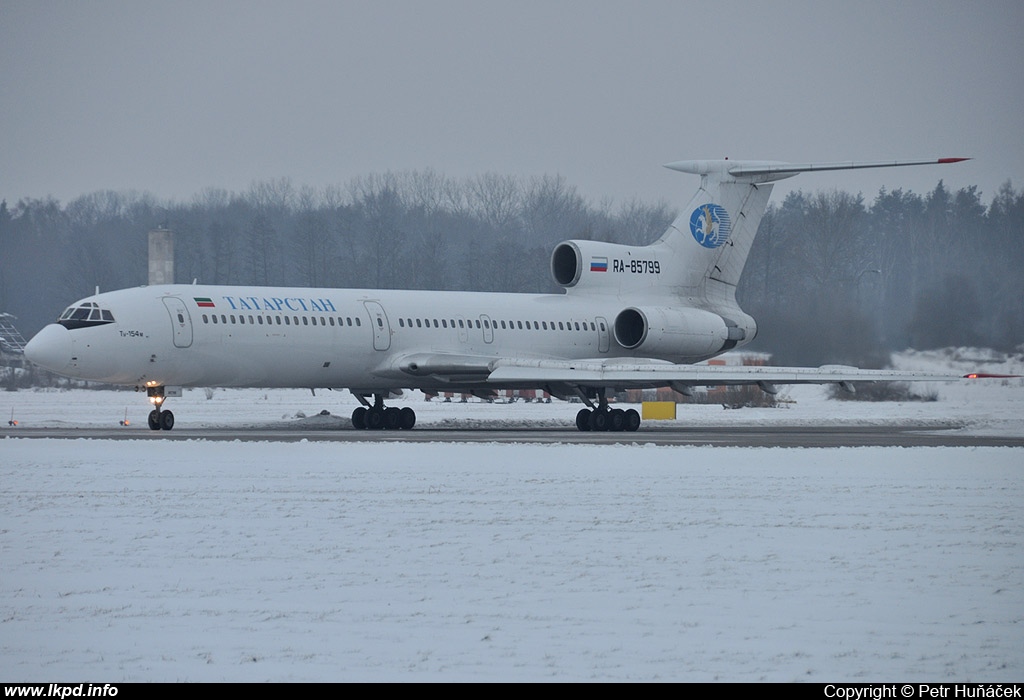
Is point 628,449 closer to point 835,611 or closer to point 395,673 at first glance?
point 835,611

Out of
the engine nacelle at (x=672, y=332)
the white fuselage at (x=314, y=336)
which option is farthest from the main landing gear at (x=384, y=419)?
the engine nacelle at (x=672, y=332)

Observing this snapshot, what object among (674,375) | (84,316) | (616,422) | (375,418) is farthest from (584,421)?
(84,316)

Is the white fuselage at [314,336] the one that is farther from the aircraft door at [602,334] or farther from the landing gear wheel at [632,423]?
the landing gear wheel at [632,423]

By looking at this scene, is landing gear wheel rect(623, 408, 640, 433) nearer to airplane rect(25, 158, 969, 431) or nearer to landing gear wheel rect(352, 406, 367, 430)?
airplane rect(25, 158, 969, 431)

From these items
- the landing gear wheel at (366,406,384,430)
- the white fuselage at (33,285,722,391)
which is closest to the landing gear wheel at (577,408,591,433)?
the white fuselage at (33,285,722,391)

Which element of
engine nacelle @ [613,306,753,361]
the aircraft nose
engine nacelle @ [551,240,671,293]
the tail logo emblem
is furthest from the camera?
the tail logo emblem

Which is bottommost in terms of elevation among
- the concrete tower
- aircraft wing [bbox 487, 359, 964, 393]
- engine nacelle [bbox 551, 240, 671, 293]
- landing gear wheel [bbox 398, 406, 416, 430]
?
landing gear wheel [bbox 398, 406, 416, 430]

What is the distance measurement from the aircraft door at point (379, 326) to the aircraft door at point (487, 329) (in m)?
2.76

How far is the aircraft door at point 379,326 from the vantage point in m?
30.7

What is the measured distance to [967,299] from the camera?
133 feet

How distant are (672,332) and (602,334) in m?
2.05

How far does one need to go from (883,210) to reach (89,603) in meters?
75.9

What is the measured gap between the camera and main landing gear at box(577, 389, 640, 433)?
103ft

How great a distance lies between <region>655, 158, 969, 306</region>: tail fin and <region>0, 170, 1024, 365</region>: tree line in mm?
5707
